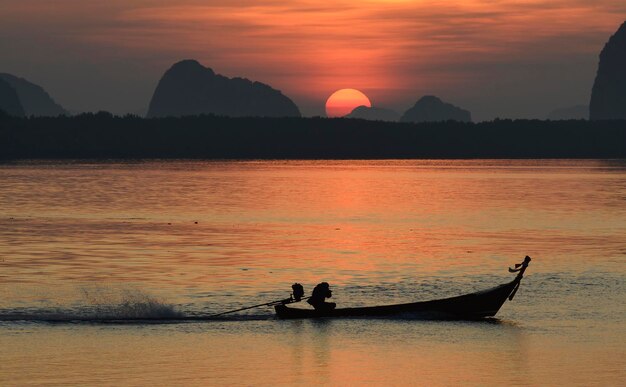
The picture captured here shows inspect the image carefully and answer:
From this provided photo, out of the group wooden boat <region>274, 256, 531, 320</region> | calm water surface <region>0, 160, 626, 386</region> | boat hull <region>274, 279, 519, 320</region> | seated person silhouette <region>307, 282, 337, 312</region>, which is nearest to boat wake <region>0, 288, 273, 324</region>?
calm water surface <region>0, 160, 626, 386</region>

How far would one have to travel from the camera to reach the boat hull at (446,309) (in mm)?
30172

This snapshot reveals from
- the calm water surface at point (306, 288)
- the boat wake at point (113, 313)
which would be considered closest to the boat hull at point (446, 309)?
the calm water surface at point (306, 288)

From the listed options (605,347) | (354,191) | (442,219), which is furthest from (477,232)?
(354,191)

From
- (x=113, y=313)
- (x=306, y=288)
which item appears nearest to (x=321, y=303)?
(x=113, y=313)

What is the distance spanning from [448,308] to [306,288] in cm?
838

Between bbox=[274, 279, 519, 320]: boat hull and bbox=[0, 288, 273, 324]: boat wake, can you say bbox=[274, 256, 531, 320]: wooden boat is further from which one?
bbox=[0, 288, 273, 324]: boat wake

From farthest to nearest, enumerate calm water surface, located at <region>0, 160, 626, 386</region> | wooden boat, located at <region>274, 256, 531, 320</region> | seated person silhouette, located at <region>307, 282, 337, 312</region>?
seated person silhouette, located at <region>307, 282, 337, 312</region>
wooden boat, located at <region>274, 256, 531, 320</region>
calm water surface, located at <region>0, 160, 626, 386</region>

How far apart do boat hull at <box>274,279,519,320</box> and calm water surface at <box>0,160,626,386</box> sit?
0.30m

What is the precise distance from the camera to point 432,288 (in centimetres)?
3794

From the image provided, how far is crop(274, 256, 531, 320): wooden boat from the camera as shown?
3017 centimetres

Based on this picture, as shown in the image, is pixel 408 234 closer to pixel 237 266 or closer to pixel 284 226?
pixel 284 226

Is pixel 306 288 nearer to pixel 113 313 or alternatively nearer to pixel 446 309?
pixel 113 313

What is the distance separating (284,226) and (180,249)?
15.8 metres

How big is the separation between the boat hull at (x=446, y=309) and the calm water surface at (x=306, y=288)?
1.00ft
